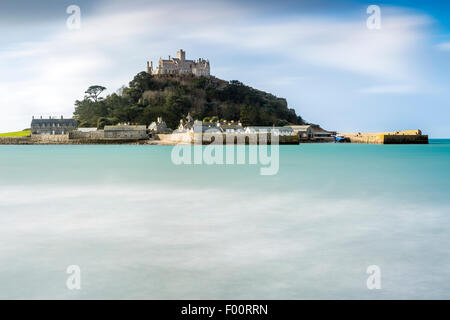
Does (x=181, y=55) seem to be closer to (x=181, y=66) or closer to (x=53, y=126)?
(x=181, y=66)

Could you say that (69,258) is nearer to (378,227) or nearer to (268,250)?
(268,250)

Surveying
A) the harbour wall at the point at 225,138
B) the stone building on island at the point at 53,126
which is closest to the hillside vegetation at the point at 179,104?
the stone building on island at the point at 53,126

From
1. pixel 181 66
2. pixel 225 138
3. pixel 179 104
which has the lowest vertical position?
pixel 225 138

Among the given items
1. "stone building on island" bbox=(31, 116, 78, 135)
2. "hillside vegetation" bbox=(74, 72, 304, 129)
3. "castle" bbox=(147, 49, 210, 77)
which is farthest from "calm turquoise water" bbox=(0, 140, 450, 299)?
"castle" bbox=(147, 49, 210, 77)

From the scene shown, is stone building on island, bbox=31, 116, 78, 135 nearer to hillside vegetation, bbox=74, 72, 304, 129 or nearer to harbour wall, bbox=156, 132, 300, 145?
hillside vegetation, bbox=74, 72, 304, 129

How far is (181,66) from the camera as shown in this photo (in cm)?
11088

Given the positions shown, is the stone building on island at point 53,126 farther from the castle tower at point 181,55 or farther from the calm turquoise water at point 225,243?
the calm turquoise water at point 225,243

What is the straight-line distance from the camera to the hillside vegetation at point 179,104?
275 ft

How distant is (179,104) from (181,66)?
89.4 ft

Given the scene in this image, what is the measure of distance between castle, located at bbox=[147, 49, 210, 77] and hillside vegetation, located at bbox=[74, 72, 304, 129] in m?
4.50

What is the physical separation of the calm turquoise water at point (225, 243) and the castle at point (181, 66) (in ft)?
314

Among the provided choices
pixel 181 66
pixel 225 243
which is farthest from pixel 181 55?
pixel 225 243
